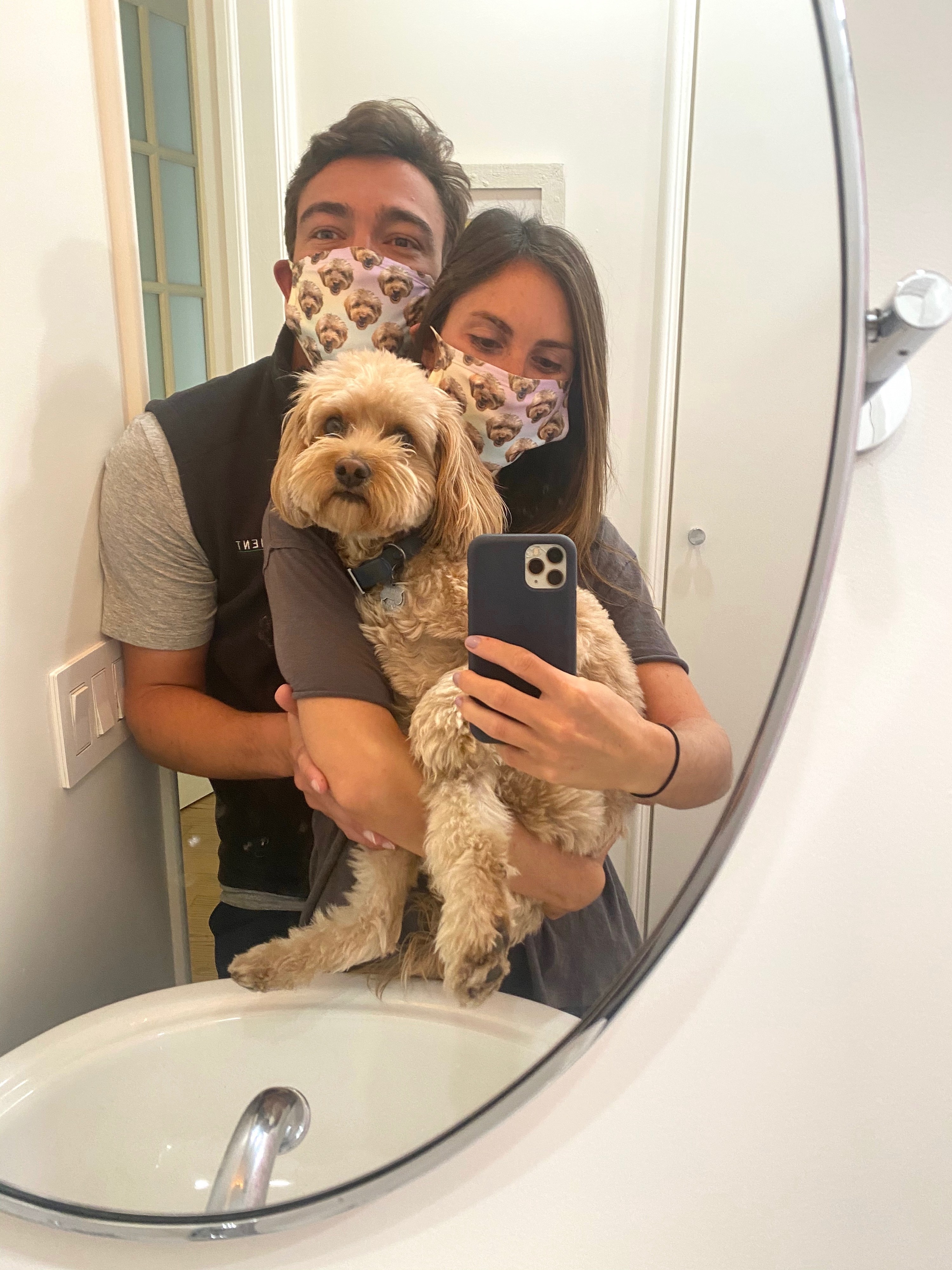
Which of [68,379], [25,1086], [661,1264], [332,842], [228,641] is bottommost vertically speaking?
[661,1264]

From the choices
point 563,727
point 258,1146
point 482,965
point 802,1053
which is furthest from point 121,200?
point 802,1053

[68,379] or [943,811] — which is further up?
[68,379]

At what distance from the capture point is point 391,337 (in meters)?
0.51

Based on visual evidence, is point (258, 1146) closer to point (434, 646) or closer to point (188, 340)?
point (434, 646)

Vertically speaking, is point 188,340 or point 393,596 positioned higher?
point 188,340

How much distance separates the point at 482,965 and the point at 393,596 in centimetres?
29

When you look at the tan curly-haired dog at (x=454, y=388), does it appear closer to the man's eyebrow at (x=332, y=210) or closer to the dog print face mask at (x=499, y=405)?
the dog print face mask at (x=499, y=405)

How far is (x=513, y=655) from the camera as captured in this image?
0.52m

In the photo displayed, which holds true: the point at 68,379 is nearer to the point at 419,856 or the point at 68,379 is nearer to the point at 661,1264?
the point at 419,856

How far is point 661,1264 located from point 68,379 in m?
0.90

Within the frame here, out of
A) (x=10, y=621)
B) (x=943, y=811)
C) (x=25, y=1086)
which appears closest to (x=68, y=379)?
(x=10, y=621)

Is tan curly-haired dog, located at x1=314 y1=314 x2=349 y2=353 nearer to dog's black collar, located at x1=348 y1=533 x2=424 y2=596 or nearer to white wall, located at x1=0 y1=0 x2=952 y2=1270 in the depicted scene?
dog's black collar, located at x1=348 y1=533 x2=424 y2=596

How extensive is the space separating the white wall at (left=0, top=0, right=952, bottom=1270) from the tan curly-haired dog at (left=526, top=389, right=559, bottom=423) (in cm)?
25

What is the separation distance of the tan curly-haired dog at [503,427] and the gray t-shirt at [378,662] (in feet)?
0.36
